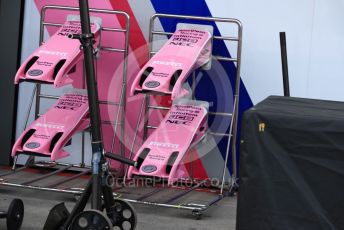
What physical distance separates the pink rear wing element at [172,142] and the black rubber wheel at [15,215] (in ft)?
2.97

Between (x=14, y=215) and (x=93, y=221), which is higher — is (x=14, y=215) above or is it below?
below

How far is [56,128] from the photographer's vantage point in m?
5.87

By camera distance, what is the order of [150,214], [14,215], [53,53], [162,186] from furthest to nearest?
[162,186] → [53,53] → [150,214] → [14,215]

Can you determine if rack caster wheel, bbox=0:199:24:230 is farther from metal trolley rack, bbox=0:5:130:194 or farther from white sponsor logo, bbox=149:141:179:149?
white sponsor logo, bbox=149:141:179:149

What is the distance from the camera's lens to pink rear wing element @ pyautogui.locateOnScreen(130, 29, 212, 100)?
218 inches

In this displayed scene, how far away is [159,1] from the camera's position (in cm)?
652

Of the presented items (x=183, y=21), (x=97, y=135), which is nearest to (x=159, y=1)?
(x=183, y=21)

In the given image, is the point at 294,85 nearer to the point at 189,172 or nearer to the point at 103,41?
the point at 189,172

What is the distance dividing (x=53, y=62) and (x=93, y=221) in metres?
2.16

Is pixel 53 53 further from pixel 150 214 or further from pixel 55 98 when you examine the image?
pixel 150 214

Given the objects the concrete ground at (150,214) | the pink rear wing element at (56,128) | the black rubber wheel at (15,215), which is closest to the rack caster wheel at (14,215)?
the black rubber wheel at (15,215)

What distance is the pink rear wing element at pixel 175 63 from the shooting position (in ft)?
18.2

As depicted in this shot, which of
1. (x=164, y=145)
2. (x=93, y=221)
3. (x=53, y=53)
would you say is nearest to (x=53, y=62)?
(x=53, y=53)

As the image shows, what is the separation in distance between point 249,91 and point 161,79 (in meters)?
1.12
